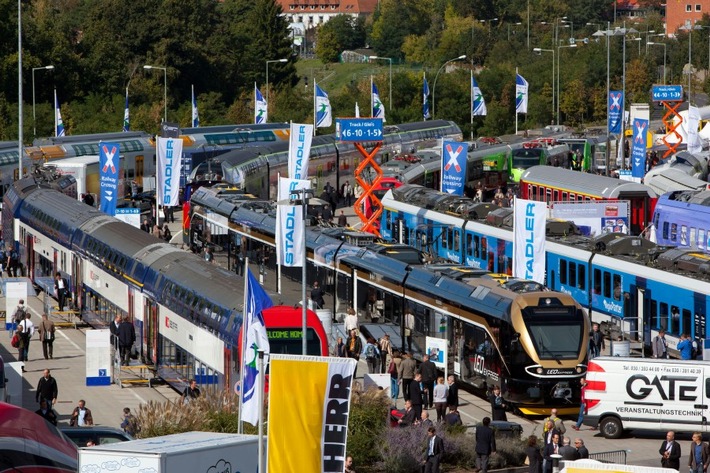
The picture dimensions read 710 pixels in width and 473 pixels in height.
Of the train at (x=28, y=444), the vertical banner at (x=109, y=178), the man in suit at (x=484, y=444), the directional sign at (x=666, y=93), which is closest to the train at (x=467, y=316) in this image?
the man in suit at (x=484, y=444)

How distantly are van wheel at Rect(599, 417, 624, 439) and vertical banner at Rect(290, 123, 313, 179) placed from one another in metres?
17.2

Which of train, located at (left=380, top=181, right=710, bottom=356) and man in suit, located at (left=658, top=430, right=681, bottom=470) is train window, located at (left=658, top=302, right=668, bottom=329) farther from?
man in suit, located at (left=658, top=430, right=681, bottom=470)

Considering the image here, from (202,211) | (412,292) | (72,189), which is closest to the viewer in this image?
(412,292)

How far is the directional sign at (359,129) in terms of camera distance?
159ft

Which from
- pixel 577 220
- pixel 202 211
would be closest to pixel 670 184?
pixel 577 220

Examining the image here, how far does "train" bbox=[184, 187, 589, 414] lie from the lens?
1145 inches

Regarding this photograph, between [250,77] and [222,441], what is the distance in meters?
105

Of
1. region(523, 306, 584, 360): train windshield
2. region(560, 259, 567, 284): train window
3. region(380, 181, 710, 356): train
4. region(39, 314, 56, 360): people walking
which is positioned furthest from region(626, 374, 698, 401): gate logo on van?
region(39, 314, 56, 360): people walking

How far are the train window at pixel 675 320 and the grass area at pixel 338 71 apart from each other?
103 metres

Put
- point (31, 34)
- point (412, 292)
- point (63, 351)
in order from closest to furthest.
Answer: point (412, 292) < point (63, 351) < point (31, 34)

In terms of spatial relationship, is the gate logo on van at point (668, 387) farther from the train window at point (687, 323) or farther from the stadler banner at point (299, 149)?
the stadler banner at point (299, 149)

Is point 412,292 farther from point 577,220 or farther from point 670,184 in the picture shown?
point 670,184

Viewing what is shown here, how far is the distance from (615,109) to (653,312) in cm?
4053

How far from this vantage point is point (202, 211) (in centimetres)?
5150
